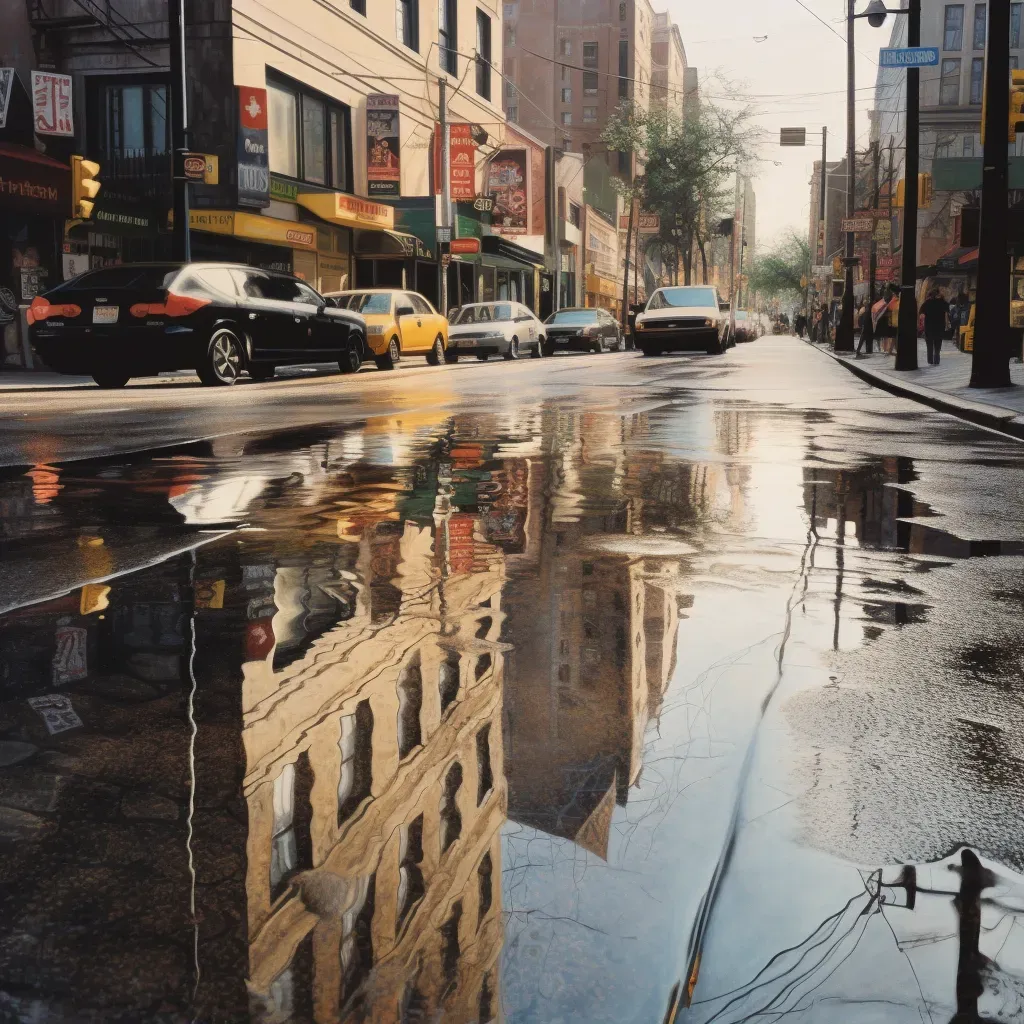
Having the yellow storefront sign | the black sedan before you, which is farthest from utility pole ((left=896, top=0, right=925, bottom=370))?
the yellow storefront sign

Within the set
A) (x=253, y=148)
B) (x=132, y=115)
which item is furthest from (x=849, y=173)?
(x=132, y=115)

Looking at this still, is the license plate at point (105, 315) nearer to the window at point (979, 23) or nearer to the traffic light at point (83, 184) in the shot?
the traffic light at point (83, 184)

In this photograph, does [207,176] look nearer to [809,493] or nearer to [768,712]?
[809,493]

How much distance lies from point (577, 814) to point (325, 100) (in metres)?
35.7

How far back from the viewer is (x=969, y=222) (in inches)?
716

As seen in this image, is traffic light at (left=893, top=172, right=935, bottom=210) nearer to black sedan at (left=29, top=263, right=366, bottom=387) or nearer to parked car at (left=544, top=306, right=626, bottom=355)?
black sedan at (left=29, top=263, right=366, bottom=387)

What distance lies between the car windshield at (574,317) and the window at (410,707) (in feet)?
129

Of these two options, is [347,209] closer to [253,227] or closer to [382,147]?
[382,147]

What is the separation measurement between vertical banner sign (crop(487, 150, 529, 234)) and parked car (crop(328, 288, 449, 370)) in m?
22.7

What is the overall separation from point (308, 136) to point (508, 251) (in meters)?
18.2

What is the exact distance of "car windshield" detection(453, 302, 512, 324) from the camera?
3647 cm

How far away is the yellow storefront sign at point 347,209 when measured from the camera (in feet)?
110

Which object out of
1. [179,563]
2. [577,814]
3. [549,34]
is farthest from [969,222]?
[549,34]

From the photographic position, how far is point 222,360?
19.5 metres
